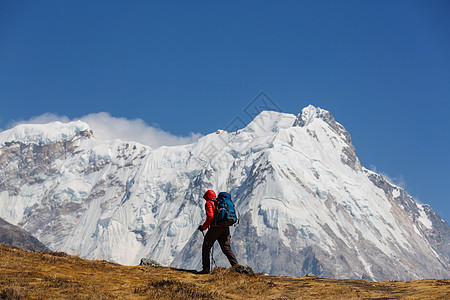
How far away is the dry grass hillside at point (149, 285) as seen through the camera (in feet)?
48.7

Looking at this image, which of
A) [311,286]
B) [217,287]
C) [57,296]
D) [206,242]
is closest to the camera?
[57,296]

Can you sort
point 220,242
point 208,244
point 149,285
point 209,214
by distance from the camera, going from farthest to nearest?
point 208,244
point 220,242
point 209,214
point 149,285

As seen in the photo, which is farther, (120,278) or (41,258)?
(41,258)

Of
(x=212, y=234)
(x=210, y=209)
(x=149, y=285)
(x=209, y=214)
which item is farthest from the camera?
(x=212, y=234)

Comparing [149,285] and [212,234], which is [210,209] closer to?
[212,234]

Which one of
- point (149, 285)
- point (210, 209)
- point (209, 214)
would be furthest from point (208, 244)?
point (149, 285)

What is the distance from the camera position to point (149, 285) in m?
16.6

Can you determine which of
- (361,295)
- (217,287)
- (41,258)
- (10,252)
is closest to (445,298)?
(361,295)

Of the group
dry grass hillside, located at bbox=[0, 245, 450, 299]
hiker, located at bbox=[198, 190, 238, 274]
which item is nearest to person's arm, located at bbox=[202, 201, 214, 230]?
hiker, located at bbox=[198, 190, 238, 274]

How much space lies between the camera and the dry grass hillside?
48.7 ft

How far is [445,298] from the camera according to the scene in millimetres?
14523

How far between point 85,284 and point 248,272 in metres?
7.12

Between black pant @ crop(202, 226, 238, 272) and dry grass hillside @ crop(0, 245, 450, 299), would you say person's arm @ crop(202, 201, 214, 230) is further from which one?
dry grass hillside @ crop(0, 245, 450, 299)

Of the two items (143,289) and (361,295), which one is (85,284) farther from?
(361,295)
